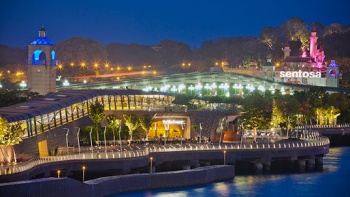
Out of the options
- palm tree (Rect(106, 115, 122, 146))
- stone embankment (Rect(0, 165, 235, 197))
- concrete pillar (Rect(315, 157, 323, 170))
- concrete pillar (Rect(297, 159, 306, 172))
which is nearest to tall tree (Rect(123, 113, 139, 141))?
palm tree (Rect(106, 115, 122, 146))

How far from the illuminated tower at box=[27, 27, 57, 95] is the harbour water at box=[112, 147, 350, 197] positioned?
3308 centimetres

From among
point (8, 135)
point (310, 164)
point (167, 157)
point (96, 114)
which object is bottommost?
point (310, 164)

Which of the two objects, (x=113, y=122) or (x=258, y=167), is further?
(x=113, y=122)

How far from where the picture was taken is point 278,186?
73625 millimetres

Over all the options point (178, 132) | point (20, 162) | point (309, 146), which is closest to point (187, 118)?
point (178, 132)

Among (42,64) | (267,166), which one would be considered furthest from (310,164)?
(42,64)

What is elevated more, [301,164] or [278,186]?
[301,164]

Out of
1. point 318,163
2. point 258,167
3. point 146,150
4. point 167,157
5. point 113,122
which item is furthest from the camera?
point 318,163

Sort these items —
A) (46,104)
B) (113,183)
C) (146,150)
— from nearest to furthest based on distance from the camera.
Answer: (113,183)
(146,150)
(46,104)

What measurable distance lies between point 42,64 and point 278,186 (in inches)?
1522

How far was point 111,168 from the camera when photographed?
2694 inches

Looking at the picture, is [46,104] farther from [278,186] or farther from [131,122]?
[278,186]

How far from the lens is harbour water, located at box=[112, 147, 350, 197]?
66.3 metres

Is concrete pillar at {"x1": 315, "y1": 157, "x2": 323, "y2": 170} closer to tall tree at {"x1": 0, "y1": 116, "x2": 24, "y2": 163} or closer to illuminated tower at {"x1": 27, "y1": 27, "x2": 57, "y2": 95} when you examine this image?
illuminated tower at {"x1": 27, "y1": 27, "x2": 57, "y2": 95}
